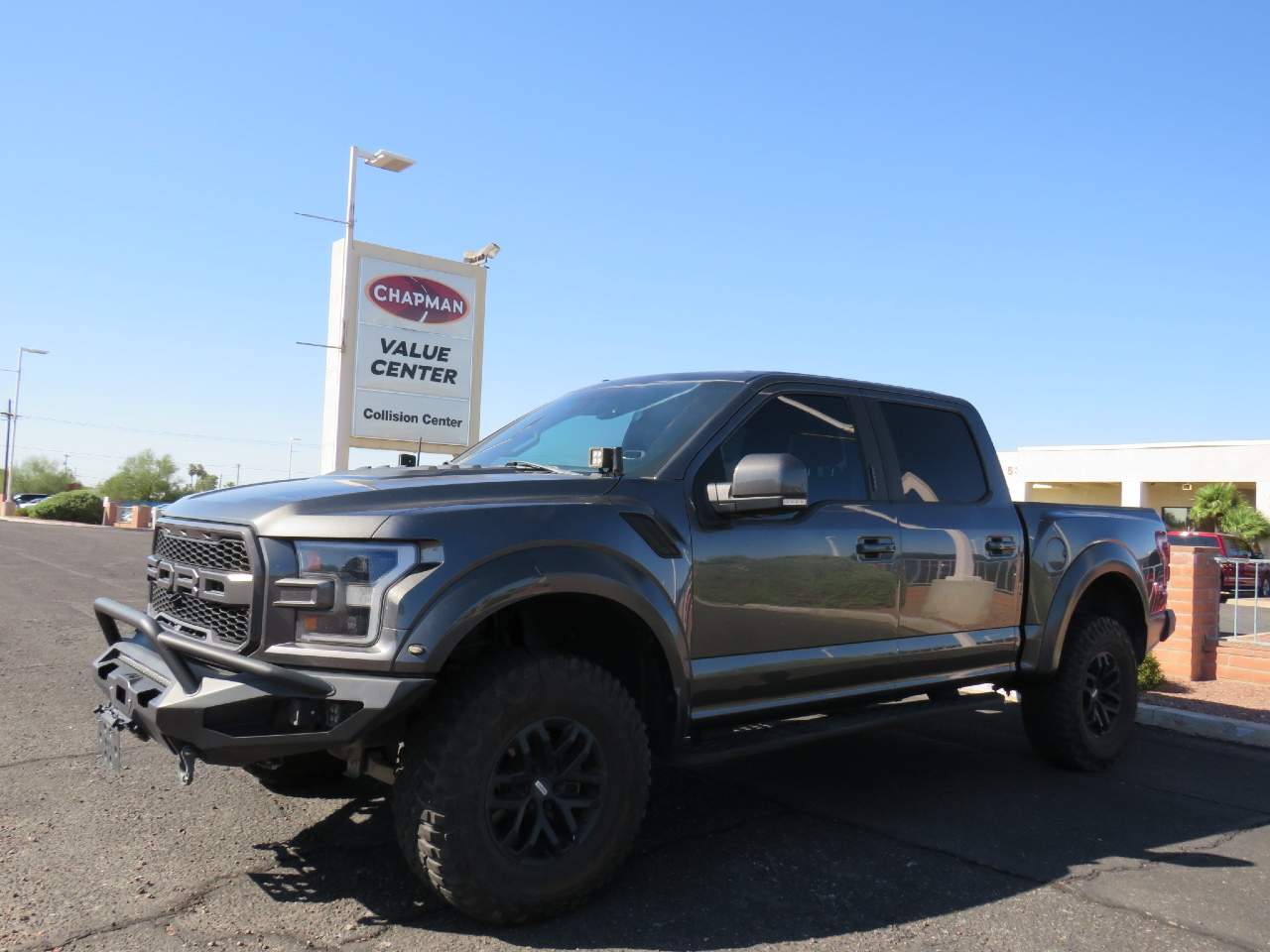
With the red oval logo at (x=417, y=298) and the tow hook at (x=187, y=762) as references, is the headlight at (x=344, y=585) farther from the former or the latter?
the red oval logo at (x=417, y=298)

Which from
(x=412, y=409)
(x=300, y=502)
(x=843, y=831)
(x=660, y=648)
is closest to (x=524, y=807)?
(x=660, y=648)

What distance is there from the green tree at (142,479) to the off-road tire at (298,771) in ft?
283

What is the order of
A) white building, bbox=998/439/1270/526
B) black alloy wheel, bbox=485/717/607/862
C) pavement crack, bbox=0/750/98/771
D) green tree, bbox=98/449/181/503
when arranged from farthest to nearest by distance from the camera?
green tree, bbox=98/449/181/503 → white building, bbox=998/439/1270/526 → pavement crack, bbox=0/750/98/771 → black alloy wheel, bbox=485/717/607/862

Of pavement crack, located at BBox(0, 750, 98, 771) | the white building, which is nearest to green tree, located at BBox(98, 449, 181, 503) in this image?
the white building

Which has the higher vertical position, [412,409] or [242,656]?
[412,409]

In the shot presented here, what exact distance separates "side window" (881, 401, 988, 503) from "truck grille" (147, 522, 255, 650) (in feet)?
10.1

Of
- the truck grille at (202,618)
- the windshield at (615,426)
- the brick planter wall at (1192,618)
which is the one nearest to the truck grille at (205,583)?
the truck grille at (202,618)

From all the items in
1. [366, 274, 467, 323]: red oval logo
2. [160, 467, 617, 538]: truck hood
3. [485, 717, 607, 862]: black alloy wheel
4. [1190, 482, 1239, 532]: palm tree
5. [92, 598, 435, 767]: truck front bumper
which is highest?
[366, 274, 467, 323]: red oval logo

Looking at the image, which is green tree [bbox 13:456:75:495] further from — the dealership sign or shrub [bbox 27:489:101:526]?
the dealership sign

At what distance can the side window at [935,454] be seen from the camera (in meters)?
5.24

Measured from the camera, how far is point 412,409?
20203 mm

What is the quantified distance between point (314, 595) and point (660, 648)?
4.33 feet

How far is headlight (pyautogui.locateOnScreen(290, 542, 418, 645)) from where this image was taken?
3.27 metres

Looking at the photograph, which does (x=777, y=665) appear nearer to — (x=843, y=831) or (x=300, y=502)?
(x=843, y=831)
